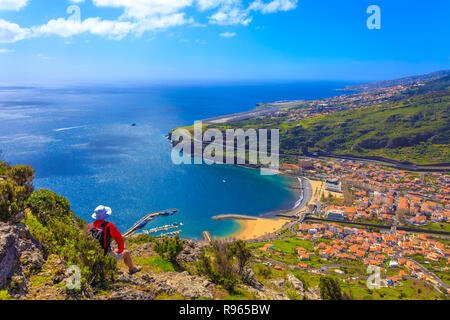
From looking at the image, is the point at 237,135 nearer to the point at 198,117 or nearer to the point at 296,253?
the point at 198,117

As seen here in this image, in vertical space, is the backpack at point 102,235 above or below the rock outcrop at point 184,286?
above

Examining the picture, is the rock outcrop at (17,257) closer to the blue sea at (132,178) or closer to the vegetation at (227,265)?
the vegetation at (227,265)

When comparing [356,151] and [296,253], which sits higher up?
[356,151]

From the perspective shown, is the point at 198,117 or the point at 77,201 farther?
→ the point at 198,117

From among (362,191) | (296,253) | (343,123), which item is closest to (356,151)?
(343,123)

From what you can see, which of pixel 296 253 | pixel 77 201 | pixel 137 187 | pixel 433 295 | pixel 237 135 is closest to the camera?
pixel 433 295

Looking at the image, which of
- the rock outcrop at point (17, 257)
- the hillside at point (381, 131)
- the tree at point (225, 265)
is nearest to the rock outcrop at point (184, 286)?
the tree at point (225, 265)

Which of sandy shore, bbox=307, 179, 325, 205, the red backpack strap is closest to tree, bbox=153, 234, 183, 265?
the red backpack strap
